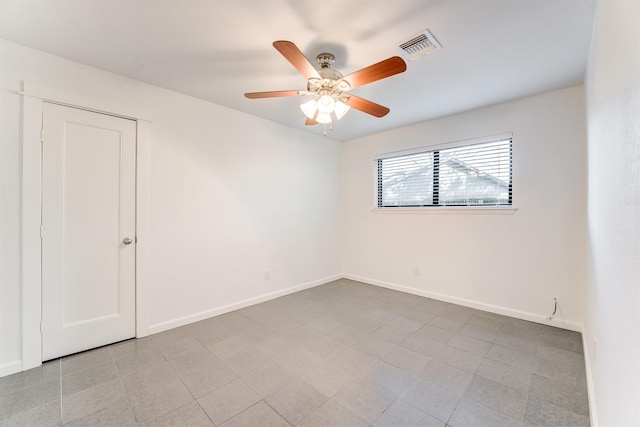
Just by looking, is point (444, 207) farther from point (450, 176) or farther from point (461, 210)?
point (450, 176)

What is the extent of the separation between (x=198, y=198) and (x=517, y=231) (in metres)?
3.76

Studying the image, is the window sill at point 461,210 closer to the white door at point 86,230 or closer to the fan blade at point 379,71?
the fan blade at point 379,71

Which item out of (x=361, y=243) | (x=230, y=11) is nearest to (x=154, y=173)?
(x=230, y=11)

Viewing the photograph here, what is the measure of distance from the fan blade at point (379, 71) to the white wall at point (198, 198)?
6.54ft

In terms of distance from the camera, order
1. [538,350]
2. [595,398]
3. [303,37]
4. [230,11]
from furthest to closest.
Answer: [538,350]
[303,37]
[230,11]
[595,398]

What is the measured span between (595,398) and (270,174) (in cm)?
365

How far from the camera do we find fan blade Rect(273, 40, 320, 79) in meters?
1.53

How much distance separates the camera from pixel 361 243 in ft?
15.4

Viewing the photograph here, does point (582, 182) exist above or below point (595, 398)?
above

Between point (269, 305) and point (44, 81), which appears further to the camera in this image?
point (269, 305)

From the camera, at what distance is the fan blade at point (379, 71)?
5.38 ft

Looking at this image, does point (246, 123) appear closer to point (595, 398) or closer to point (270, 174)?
point (270, 174)

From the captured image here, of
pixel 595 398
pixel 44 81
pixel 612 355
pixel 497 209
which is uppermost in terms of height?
pixel 44 81

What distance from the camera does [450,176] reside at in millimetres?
3686
